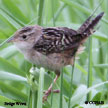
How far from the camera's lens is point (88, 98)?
7.88 feet

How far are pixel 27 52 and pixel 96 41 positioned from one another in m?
1.47

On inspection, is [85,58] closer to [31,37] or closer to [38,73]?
[31,37]

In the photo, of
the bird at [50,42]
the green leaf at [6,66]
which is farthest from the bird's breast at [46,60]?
the green leaf at [6,66]

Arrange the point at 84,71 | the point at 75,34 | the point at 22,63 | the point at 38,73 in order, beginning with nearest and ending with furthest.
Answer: the point at 38,73
the point at 75,34
the point at 84,71
the point at 22,63

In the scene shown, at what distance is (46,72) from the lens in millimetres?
2518

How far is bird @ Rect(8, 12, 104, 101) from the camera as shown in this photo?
7.75ft

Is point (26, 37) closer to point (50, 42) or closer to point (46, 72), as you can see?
point (50, 42)

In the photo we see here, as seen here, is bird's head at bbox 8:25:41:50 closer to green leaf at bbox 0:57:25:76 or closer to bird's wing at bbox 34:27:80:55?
bird's wing at bbox 34:27:80:55

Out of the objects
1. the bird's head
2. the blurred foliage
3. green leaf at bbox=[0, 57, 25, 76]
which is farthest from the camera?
green leaf at bbox=[0, 57, 25, 76]

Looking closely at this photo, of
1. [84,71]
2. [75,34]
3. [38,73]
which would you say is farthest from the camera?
[84,71]

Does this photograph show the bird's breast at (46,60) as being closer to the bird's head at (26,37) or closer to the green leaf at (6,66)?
the bird's head at (26,37)

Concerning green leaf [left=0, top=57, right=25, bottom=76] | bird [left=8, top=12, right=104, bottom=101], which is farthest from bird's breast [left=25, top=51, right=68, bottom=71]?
green leaf [left=0, top=57, right=25, bottom=76]

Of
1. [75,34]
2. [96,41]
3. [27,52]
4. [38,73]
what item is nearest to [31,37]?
[27,52]

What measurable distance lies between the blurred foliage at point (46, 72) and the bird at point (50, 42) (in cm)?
6
